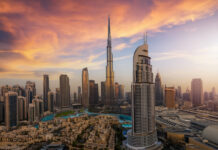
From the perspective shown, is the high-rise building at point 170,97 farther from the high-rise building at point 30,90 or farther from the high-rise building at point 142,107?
the high-rise building at point 30,90

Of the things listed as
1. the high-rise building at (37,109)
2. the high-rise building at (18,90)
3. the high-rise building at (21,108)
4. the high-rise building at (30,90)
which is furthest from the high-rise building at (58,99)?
the high-rise building at (21,108)

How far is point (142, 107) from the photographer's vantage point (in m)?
14.0

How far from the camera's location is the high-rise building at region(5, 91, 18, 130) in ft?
79.1

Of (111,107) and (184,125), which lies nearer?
(184,125)

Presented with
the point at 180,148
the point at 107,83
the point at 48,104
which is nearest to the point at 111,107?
the point at 107,83

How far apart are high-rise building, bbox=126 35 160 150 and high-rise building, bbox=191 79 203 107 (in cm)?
3031

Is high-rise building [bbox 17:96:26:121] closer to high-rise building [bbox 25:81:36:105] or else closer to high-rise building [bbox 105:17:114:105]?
high-rise building [bbox 25:81:36:105]

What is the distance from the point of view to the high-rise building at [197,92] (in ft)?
128

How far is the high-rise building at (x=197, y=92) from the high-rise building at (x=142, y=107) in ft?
99.4

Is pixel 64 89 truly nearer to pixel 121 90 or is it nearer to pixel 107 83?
pixel 107 83

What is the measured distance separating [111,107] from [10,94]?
25.2 metres

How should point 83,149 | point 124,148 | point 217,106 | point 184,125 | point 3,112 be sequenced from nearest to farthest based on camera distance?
point 124,148 → point 83,149 → point 184,125 → point 3,112 → point 217,106

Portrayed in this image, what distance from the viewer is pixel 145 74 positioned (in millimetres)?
14367

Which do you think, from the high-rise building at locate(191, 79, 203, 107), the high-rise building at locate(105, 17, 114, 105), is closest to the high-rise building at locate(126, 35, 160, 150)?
the high-rise building at locate(105, 17, 114, 105)
